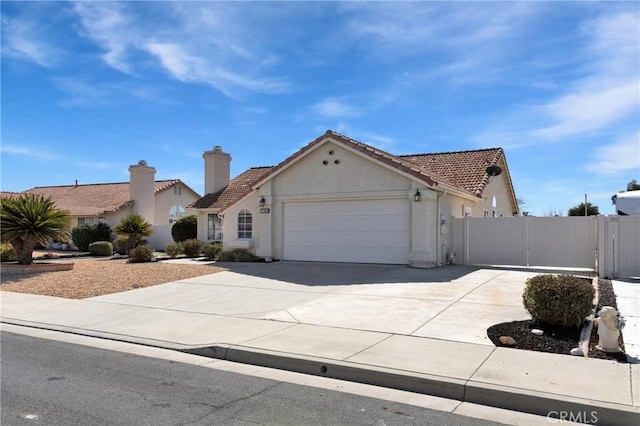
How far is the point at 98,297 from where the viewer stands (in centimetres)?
1327

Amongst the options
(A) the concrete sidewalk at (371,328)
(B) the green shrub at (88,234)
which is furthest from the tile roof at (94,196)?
(A) the concrete sidewalk at (371,328)

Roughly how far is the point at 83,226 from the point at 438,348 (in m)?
30.1

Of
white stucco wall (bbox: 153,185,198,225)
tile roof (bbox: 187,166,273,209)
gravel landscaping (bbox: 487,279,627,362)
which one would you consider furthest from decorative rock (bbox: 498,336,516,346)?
white stucco wall (bbox: 153,185,198,225)

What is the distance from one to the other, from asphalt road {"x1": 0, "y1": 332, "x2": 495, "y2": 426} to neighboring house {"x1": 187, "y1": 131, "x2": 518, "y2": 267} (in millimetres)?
11062

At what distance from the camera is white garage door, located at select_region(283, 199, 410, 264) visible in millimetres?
17469

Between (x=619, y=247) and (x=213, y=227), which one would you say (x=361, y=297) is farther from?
(x=213, y=227)

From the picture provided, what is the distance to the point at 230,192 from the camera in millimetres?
28344

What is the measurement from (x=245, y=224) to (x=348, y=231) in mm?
5368

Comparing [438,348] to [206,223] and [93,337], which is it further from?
[206,223]

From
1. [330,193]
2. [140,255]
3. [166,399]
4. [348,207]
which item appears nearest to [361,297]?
[166,399]

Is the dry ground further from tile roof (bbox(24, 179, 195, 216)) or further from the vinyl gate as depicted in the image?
tile roof (bbox(24, 179, 195, 216))

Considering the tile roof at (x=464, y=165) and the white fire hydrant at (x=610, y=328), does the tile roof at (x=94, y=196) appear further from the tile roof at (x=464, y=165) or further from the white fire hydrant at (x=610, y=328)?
the white fire hydrant at (x=610, y=328)

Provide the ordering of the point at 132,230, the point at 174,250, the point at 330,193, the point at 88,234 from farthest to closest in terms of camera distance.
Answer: the point at 88,234
the point at 132,230
the point at 174,250
the point at 330,193

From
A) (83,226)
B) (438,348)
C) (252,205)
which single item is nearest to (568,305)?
(438,348)
